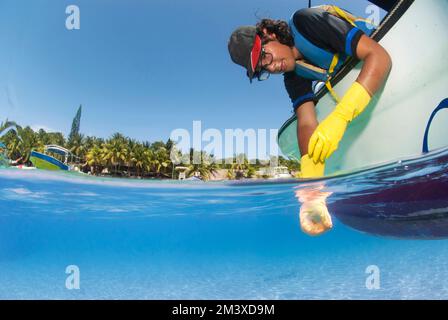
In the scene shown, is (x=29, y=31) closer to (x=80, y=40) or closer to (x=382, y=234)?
(x=80, y=40)

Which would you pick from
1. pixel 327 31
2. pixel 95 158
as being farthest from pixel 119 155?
pixel 327 31

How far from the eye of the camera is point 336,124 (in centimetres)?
223

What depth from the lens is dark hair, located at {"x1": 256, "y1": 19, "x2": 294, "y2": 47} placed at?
258cm

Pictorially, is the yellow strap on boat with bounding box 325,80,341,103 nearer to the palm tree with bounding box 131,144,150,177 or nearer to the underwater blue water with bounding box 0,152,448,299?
the underwater blue water with bounding box 0,152,448,299

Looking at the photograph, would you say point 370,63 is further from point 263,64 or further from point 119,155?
point 119,155

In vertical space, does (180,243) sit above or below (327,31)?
below

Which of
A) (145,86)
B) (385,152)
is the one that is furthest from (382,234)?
(145,86)

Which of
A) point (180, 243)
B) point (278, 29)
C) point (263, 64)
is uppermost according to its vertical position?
point (278, 29)

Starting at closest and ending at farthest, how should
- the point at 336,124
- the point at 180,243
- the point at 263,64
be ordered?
the point at 336,124 → the point at 263,64 → the point at 180,243

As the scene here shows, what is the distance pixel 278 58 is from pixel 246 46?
32cm

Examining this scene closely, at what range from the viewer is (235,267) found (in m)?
19.6

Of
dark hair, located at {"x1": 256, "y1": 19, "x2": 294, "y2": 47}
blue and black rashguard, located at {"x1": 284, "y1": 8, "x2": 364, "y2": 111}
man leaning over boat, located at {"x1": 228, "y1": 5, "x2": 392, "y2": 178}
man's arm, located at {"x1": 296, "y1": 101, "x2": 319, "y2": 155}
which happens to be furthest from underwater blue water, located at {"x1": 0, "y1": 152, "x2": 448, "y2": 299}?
dark hair, located at {"x1": 256, "y1": 19, "x2": 294, "y2": 47}

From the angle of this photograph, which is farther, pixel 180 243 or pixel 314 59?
pixel 180 243

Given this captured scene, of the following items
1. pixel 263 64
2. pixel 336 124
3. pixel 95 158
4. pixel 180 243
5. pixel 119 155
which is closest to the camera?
pixel 336 124
